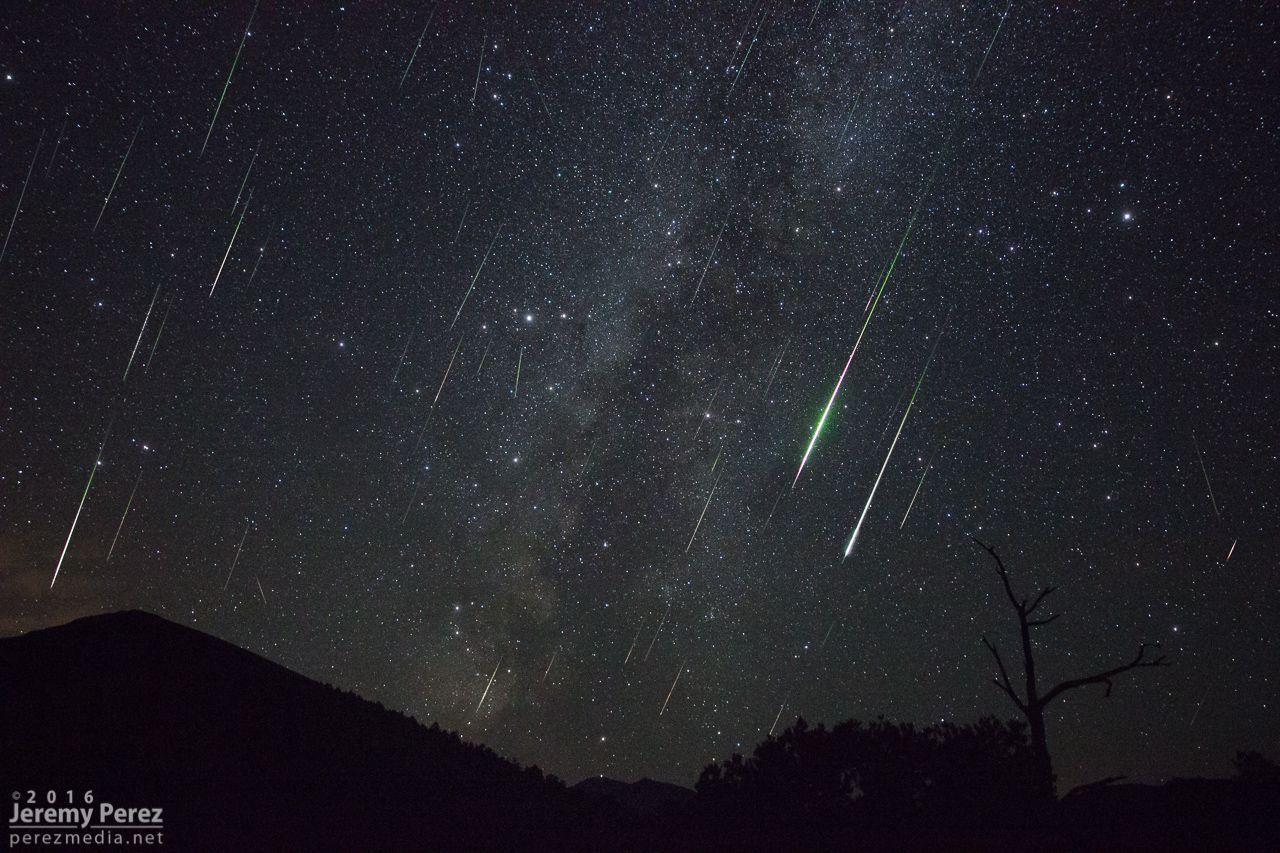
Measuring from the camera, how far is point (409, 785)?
13.4m

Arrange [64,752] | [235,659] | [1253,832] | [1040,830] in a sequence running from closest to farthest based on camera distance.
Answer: [1253,832] → [1040,830] → [64,752] → [235,659]

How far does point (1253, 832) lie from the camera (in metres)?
9.55

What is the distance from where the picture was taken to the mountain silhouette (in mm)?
10758

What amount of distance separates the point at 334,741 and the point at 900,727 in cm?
1263

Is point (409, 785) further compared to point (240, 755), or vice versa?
point (409, 785)

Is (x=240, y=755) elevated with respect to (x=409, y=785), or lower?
lower

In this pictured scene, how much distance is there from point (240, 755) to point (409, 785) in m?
3.33

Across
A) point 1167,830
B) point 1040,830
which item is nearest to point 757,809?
point 1040,830

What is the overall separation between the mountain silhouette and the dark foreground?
0.15ft

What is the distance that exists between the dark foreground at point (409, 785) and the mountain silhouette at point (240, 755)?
1.8 inches

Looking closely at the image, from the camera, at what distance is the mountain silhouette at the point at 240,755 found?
10758 millimetres

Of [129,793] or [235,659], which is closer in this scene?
[129,793]

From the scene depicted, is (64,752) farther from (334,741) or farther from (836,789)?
(836,789)

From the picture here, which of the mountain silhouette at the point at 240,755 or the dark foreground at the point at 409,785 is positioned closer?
the dark foreground at the point at 409,785
